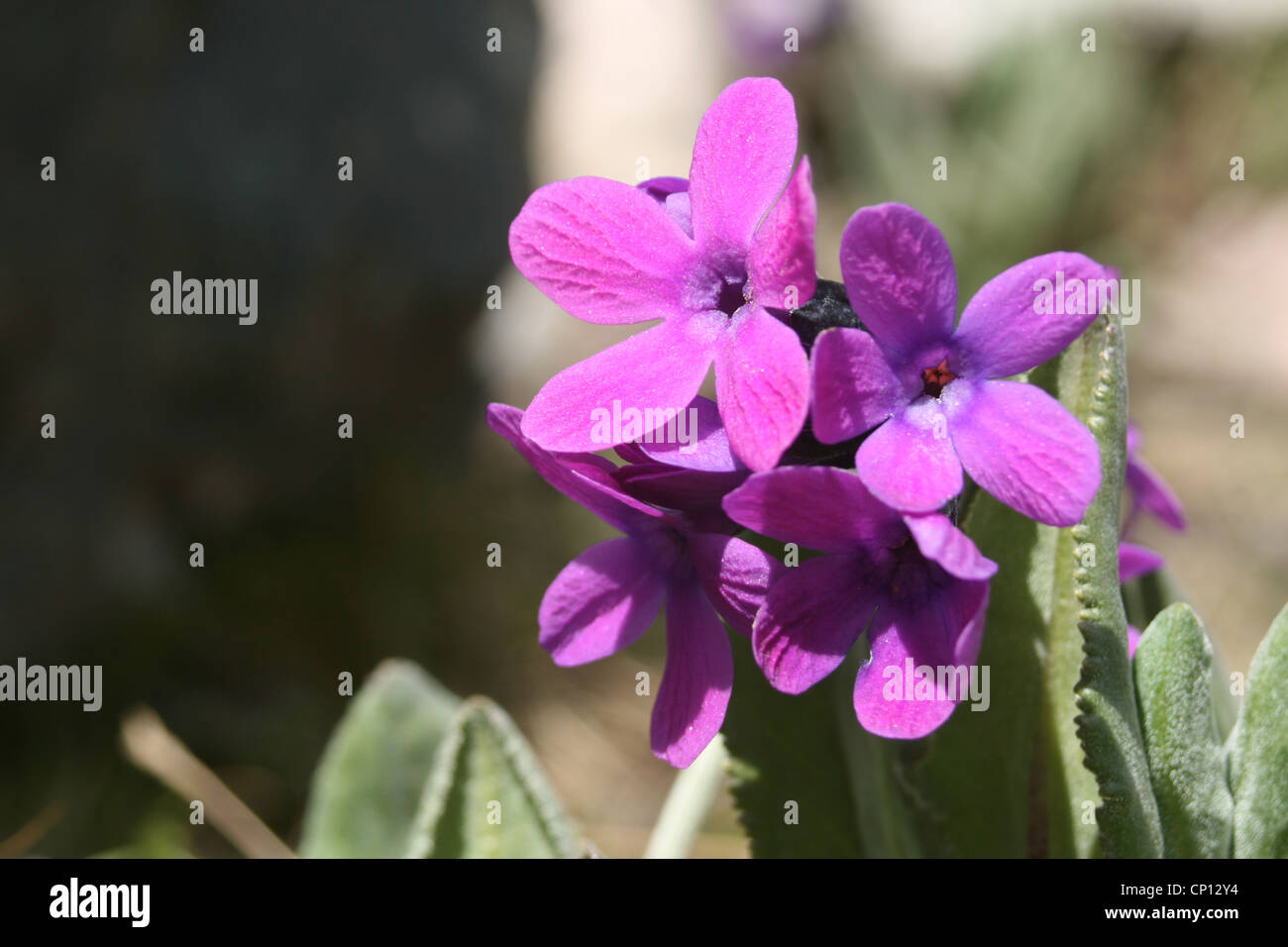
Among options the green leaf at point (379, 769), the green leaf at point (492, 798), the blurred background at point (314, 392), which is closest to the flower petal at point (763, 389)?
the green leaf at point (492, 798)

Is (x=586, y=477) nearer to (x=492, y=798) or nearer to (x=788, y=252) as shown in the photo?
(x=788, y=252)

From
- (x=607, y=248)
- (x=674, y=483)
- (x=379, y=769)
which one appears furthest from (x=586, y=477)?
(x=379, y=769)

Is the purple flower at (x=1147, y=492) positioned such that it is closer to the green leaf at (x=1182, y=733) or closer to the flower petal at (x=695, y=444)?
the green leaf at (x=1182, y=733)

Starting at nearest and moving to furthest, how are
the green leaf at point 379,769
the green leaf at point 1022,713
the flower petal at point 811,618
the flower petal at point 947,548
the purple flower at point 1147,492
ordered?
1. the flower petal at point 947,548
2. the flower petal at point 811,618
3. the green leaf at point 1022,713
4. the purple flower at point 1147,492
5. the green leaf at point 379,769

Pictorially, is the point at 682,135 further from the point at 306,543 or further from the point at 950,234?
the point at 306,543
